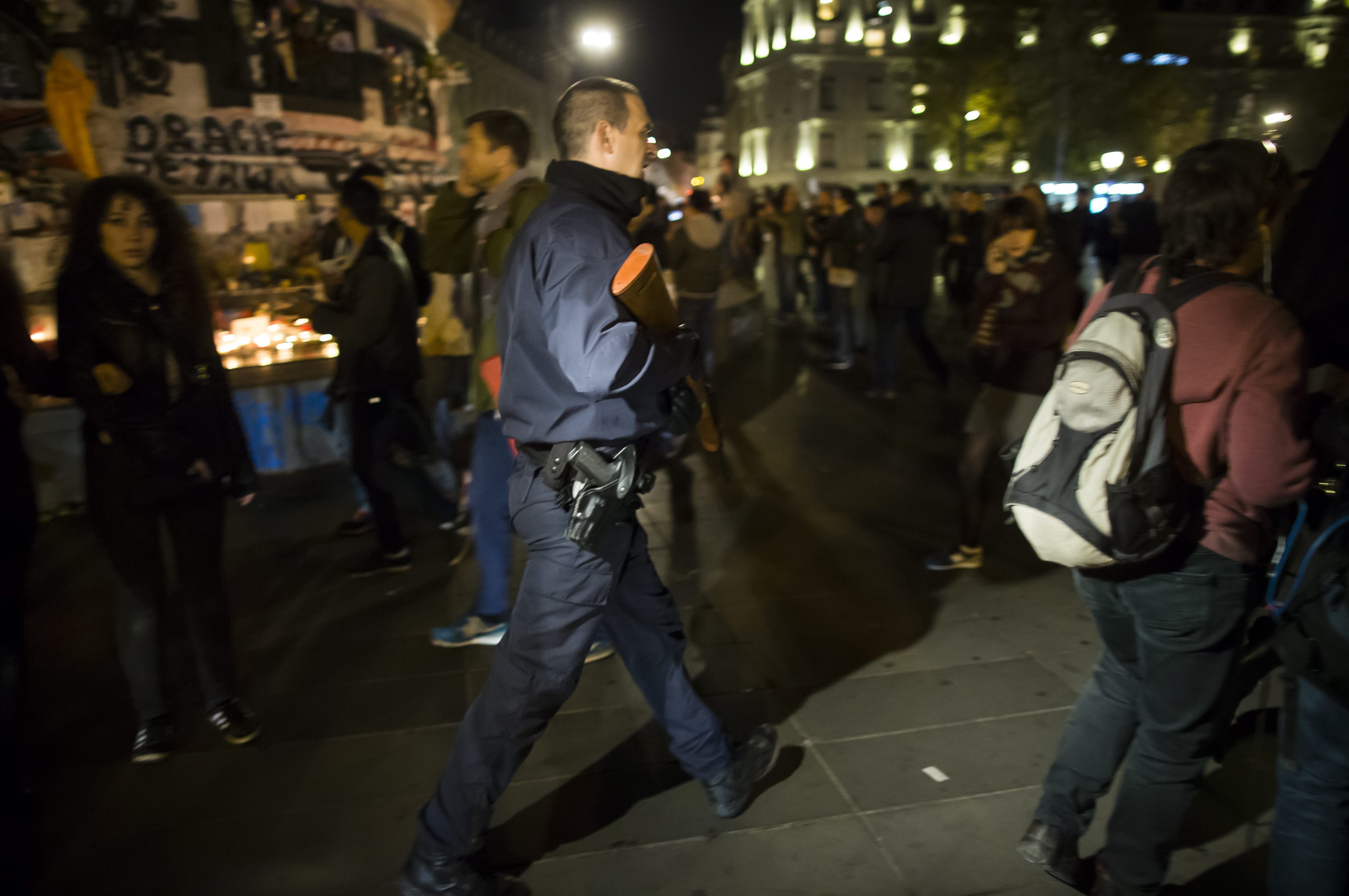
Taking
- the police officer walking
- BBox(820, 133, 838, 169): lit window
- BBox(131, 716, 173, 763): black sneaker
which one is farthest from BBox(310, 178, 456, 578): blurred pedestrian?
BBox(820, 133, 838, 169): lit window

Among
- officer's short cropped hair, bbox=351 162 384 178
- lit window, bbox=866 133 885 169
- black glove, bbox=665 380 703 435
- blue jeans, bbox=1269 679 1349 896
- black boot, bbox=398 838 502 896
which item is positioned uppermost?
lit window, bbox=866 133 885 169

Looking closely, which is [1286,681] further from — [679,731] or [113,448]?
[113,448]

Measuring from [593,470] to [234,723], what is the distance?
6.56 feet

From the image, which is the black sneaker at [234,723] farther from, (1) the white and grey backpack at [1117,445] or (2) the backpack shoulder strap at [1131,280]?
(2) the backpack shoulder strap at [1131,280]

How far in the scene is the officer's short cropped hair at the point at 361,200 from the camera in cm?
453

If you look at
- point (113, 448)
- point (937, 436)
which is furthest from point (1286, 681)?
point (937, 436)

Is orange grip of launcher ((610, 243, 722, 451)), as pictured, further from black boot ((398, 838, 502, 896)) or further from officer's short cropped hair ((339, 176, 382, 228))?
officer's short cropped hair ((339, 176, 382, 228))

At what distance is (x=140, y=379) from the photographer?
9.89 feet

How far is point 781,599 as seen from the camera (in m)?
4.62

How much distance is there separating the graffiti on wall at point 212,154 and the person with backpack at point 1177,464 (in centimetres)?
814

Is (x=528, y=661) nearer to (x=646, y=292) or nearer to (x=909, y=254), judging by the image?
(x=646, y=292)

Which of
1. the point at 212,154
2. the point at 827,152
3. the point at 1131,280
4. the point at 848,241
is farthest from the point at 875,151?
the point at 1131,280

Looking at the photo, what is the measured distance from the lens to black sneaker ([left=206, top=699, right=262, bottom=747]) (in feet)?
11.0

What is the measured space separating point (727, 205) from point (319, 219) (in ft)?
15.6
